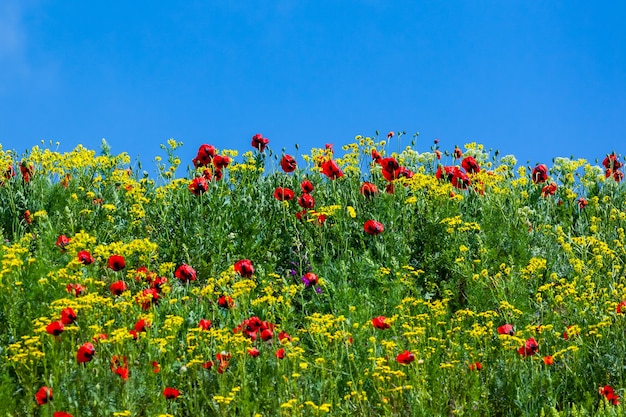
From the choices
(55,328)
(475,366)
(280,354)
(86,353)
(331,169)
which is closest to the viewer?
(86,353)

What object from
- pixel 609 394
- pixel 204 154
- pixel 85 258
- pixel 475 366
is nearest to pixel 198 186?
pixel 204 154

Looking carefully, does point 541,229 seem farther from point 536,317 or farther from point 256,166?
point 256,166

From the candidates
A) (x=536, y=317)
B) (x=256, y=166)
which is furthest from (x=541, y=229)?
(x=256, y=166)

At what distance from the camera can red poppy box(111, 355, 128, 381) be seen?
4.12 metres

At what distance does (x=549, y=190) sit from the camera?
9.47 meters

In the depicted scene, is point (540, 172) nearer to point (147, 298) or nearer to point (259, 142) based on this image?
point (259, 142)

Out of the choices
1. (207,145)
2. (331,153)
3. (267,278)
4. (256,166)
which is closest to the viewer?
(267,278)

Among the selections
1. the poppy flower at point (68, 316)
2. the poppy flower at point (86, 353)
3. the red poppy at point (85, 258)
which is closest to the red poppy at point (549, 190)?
the red poppy at point (85, 258)

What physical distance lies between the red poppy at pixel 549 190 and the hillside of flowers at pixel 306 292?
0.08 meters

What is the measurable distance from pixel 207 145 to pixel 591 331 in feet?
13.3

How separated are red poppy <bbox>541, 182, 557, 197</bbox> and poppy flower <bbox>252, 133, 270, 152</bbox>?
335cm

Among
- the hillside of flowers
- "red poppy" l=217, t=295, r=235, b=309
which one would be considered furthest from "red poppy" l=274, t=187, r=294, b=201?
"red poppy" l=217, t=295, r=235, b=309

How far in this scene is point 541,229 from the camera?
8148 millimetres

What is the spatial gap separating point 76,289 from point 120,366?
877 millimetres
